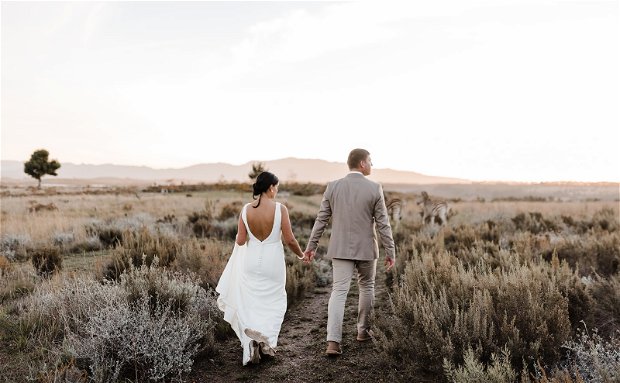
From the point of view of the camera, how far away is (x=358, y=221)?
16.0ft

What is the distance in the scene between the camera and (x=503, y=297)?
4.36m

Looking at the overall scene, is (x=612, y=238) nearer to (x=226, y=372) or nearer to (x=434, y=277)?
(x=434, y=277)

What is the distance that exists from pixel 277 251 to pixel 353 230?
0.93 metres

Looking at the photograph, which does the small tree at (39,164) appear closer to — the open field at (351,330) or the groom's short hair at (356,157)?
the open field at (351,330)

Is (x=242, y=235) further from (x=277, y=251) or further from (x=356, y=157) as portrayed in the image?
(x=356, y=157)

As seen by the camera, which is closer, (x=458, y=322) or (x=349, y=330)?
(x=458, y=322)

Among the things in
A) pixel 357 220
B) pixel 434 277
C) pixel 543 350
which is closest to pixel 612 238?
pixel 434 277

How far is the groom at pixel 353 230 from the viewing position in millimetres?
4867

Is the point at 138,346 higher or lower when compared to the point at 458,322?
lower

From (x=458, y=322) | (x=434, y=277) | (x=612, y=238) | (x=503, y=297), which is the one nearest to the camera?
(x=458, y=322)

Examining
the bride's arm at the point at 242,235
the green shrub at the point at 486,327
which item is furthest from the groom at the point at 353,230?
the bride's arm at the point at 242,235

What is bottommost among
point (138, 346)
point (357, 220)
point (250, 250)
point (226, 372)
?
point (226, 372)

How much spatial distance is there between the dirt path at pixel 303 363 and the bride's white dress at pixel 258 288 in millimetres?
304

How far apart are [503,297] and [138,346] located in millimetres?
3753
